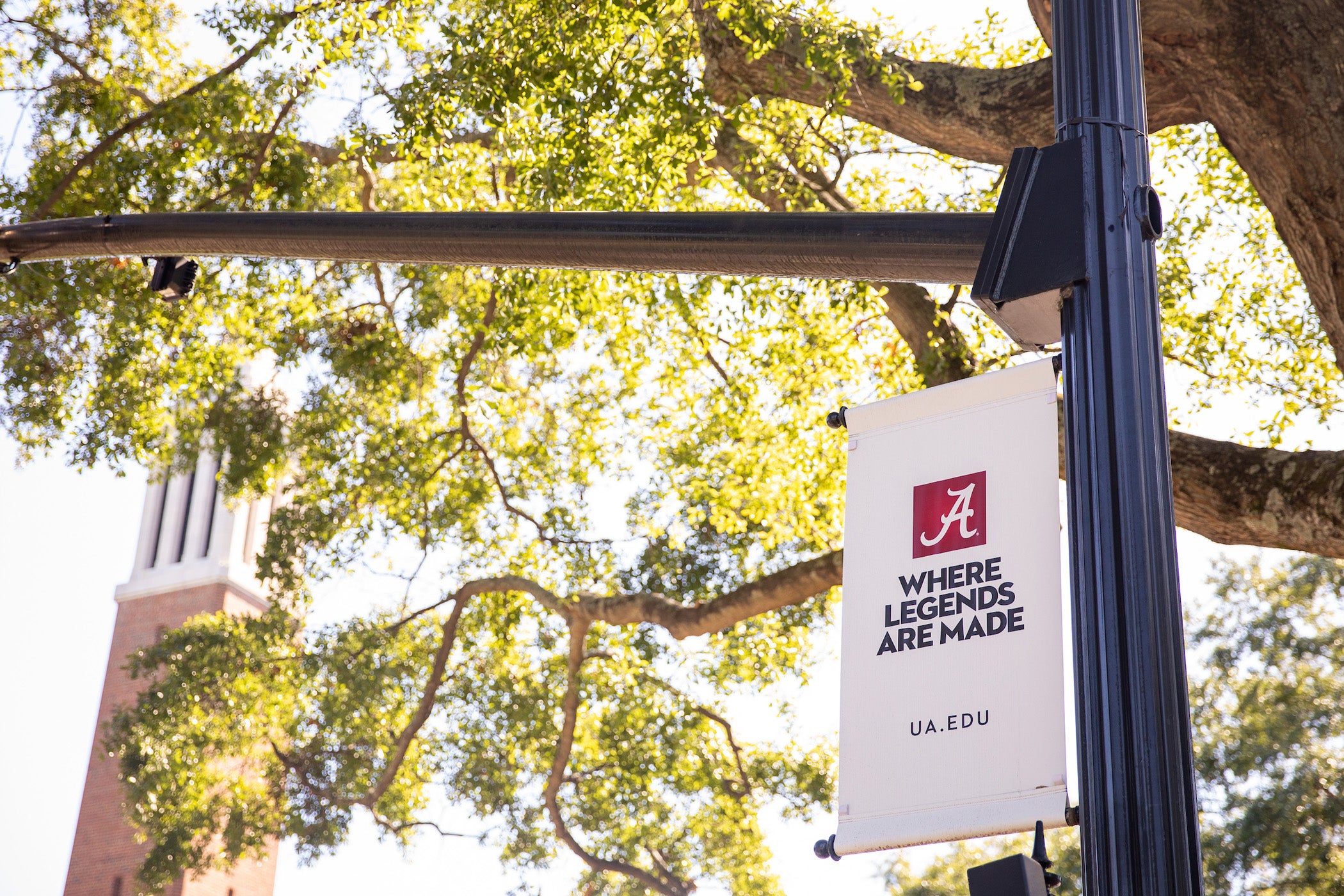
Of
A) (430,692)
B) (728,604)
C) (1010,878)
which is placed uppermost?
(728,604)

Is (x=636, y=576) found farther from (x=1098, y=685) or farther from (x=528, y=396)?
(x=1098, y=685)

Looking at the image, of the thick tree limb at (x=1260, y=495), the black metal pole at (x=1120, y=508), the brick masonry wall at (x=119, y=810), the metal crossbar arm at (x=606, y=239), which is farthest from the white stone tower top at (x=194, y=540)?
the black metal pole at (x=1120, y=508)

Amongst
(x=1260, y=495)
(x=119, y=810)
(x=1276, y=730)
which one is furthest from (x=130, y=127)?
(x=119, y=810)

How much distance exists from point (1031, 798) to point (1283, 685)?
17.2m

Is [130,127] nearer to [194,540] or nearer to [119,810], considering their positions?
[119,810]

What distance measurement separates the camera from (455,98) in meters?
8.40

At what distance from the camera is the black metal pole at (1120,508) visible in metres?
1.90

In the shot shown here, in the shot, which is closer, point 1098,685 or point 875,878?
point 1098,685

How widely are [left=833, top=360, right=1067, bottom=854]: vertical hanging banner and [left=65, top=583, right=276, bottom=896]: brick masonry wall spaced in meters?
27.0

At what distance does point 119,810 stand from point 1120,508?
102ft

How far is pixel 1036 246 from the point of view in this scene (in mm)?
2396

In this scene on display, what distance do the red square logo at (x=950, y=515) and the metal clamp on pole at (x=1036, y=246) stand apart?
0.42 metres

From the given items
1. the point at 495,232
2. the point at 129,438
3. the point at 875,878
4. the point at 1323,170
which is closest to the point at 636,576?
the point at 129,438

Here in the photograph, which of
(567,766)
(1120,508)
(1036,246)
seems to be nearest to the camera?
(1120,508)
